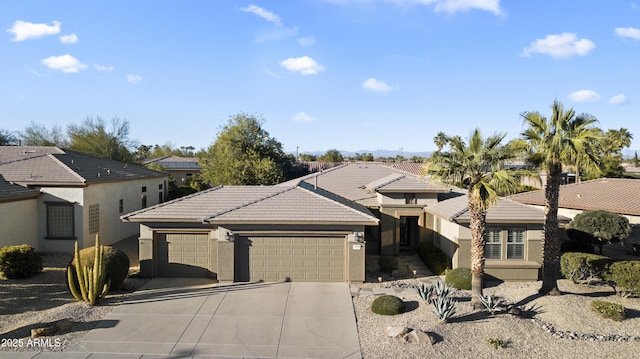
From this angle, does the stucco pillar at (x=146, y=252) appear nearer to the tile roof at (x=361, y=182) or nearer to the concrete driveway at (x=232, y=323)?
the concrete driveway at (x=232, y=323)

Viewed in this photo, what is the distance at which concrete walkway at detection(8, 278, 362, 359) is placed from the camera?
10062 millimetres

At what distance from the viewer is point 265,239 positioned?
1588 centimetres

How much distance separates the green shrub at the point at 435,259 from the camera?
17.2 meters

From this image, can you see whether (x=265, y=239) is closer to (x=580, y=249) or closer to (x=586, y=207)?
(x=580, y=249)

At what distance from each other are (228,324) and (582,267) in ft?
43.3

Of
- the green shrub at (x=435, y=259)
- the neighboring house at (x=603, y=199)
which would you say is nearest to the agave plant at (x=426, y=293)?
the green shrub at (x=435, y=259)

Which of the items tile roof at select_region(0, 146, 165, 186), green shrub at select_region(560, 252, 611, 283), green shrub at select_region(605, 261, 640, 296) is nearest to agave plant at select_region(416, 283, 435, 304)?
green shrub at select_region(560, 252, 611, 283)

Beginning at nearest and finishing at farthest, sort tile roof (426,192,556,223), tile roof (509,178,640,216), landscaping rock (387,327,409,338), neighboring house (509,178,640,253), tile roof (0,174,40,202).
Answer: landscaping rock (387,327,409,338) → tile roof (426,192,556,223) → tile roof (0,174,40,202) → neighboring house (509,178,640,253) → tile roof (509,178,640,216)

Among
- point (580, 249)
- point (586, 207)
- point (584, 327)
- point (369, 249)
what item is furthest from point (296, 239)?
point (586, 207)

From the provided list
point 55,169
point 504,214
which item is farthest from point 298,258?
point 55,169

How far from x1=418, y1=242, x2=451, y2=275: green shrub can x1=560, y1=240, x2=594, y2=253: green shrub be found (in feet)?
24.0

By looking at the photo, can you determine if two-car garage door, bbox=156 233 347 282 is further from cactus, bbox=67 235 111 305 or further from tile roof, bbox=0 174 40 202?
tile roof, bbox=0 174 40 202

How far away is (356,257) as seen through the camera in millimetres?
15633

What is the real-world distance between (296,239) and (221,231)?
9.81ft
